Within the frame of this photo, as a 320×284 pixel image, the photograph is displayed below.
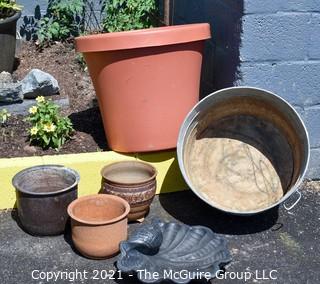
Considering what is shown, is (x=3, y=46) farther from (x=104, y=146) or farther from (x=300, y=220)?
(x=300, y=220)

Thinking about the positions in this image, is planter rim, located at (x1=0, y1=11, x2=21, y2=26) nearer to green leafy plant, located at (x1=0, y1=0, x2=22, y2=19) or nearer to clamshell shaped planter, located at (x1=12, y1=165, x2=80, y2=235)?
green leafy plant, located at (x1=0, y1=0, x2=22, y2=19)

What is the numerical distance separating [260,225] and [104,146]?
1106mm

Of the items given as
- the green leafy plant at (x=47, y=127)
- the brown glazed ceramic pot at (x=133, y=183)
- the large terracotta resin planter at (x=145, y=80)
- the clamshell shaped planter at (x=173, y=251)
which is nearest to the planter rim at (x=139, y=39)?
the large terracotta resin planter at (x=145, y=80)

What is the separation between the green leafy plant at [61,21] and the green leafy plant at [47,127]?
5.63 ft

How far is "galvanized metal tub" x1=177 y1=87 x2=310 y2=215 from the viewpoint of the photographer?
3.72 metres

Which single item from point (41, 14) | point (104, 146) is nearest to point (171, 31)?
point (104, 146)

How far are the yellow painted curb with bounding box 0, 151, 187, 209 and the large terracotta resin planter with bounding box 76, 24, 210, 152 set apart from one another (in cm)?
8

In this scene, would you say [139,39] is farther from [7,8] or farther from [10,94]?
[7,8]

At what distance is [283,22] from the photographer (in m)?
3.79

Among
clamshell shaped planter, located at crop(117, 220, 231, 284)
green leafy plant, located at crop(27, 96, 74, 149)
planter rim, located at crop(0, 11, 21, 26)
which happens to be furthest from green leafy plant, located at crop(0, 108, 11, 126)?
clamshell shaped planter, located at crop(117, 220, 231, 284)

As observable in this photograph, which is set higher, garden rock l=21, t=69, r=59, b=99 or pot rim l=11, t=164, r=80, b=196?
garden rock l=21, t=69, r=59, b=99

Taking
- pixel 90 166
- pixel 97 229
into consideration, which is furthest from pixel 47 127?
pixel 97 229

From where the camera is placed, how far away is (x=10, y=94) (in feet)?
14.8

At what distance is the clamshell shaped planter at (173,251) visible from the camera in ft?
10.2
